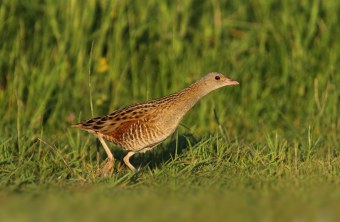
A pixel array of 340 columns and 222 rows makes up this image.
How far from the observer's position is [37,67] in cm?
1109

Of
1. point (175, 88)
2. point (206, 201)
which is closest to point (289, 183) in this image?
point (206, 201)

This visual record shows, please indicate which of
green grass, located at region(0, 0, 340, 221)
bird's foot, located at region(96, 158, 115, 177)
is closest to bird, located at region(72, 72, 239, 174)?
bird's foot, located at region(96, 158, 115, 177)

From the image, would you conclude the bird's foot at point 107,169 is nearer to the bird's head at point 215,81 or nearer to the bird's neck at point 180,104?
the bird's neck at point 180,104

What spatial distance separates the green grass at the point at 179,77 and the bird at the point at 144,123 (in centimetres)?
28

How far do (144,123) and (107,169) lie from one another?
569 millimetres

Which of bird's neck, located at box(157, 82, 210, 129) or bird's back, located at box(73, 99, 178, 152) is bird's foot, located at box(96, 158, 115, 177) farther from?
bird's neck, located at box(157, 82, 210, 129)

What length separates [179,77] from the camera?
1146cm

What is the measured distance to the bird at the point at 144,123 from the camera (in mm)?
8250

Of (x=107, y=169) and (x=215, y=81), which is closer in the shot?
(x=107, y=169)

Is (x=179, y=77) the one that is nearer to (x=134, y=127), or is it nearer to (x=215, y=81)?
(x=215, y=81)

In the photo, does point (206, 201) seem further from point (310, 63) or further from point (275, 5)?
point (275, 5)

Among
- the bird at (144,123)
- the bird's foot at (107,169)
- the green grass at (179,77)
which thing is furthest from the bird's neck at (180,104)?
the bird's foot at (107,169)

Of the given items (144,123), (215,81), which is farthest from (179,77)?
(144,123)

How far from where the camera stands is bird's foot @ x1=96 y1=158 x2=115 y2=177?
26.6 ft
